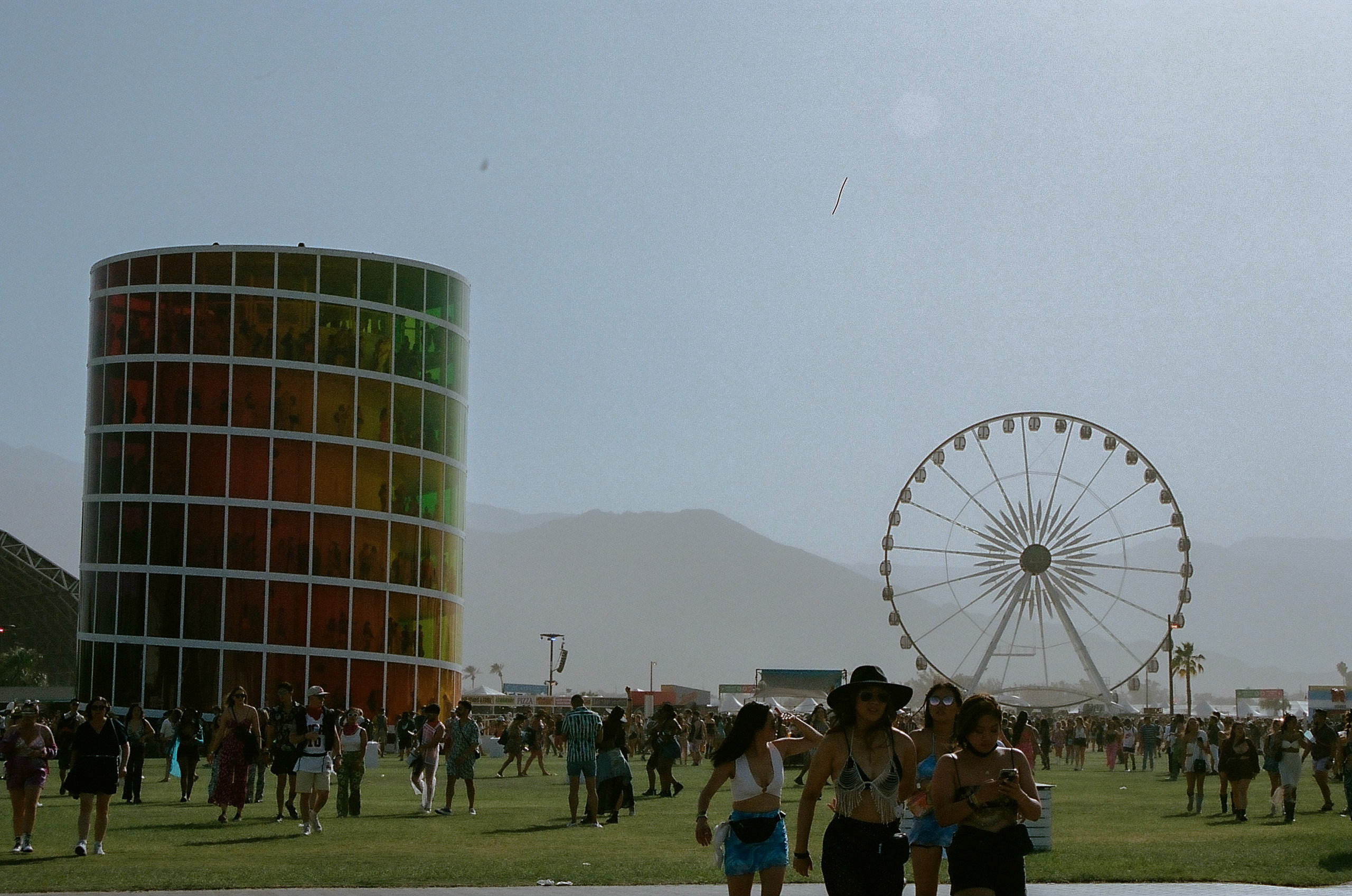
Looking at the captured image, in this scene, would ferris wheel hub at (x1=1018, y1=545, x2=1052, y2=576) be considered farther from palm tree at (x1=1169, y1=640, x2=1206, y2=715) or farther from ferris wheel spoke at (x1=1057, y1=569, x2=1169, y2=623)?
palm tree at (x1=1169, y1=640, x2=1206, y2=715)

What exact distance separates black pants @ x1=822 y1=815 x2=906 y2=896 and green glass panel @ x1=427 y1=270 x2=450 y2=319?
60.0m

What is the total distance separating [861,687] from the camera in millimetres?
8633

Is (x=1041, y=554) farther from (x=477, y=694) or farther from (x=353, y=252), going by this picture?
(x=477, y=694)

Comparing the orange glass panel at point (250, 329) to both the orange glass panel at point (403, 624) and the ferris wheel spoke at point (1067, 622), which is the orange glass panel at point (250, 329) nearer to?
the orange glass panel at point (403, 624)

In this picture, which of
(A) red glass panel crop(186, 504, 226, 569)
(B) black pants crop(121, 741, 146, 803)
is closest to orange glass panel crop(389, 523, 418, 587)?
(A) red glass panel crop(186, 504, 226, 569)

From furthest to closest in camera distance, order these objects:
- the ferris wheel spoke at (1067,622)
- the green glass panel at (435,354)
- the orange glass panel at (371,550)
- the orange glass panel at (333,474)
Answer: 1. the green glass panel at (435,354)
2. the orange glass panel at (371,550)
3. the orange glass panel at (333,474)
4. the ferris wheel spoke at (1067,622)

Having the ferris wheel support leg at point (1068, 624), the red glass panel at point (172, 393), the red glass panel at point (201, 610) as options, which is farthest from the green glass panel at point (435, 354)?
the ferris wheel support leg at point (1068, 624)

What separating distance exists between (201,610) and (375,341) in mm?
12160

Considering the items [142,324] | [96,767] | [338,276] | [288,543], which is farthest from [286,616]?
[96,767]

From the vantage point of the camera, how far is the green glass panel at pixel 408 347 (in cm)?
6569

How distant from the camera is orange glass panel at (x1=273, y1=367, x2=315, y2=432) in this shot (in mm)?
62656

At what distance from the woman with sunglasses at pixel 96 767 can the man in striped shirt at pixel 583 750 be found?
21.1ft

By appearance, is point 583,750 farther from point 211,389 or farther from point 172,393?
point 172,393

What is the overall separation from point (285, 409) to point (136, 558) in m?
7.70
